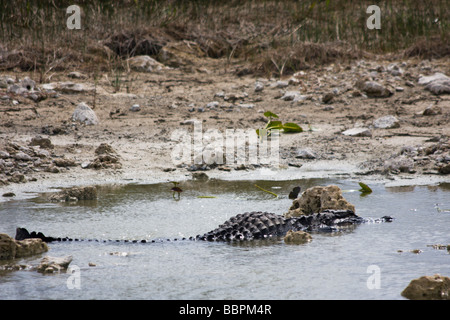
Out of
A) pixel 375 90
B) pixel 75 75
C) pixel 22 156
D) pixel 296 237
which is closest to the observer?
pixel 296 237

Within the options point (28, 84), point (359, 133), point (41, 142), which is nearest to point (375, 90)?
point (359, 133)

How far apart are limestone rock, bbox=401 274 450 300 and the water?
0.11m

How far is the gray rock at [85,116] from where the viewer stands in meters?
6.74

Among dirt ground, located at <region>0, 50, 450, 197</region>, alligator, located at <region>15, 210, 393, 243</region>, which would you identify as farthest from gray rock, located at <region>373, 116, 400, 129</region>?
alligator, located at <region>15, 210, 393, 243</region>

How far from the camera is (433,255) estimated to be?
10.6 ft

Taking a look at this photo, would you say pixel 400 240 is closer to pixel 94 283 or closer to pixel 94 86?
pixel 94 283

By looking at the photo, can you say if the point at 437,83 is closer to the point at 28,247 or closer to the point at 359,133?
the point at 359,133

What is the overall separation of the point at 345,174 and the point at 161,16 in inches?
228

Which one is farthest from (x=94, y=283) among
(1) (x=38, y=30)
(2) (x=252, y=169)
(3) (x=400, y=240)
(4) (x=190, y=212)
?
(1) (x=38, y=30)

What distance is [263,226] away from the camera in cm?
359

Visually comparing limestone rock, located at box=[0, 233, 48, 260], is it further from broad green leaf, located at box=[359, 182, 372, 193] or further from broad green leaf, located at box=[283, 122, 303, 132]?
broad green leaf, located at box=[283, 122, 303, 132]

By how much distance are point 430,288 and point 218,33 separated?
7787 mm

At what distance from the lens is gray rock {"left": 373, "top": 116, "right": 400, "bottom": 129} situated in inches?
259

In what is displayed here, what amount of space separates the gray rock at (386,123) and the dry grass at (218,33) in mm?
2081
